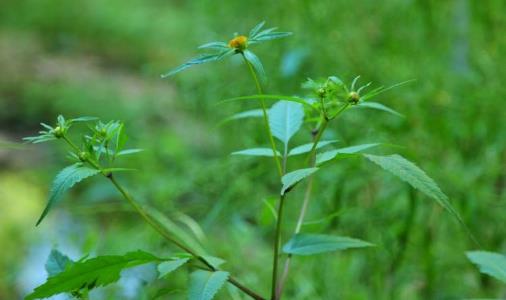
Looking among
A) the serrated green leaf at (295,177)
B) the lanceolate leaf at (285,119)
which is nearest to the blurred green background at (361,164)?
the lanceolate leaf at (285,119)

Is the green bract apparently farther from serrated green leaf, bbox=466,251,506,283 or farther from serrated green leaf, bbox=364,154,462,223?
serrated green leaf, bbox=466,251,506,283

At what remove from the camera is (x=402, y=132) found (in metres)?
1.05

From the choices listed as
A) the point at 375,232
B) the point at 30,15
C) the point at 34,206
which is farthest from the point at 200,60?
the point at 30,15

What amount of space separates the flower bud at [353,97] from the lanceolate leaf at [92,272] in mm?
154

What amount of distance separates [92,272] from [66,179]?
2.5 inches

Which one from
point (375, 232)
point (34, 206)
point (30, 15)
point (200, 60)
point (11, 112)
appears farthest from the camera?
point (30, 15)

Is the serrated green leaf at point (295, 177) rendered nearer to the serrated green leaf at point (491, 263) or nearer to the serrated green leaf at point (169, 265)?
the serrated green leaf at point (169, 265)

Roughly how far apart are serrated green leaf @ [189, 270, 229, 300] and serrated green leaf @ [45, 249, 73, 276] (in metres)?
0.12

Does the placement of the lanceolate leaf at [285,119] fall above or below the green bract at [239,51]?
below

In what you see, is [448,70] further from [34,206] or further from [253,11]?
[34,206]

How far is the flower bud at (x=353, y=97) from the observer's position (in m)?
0.40

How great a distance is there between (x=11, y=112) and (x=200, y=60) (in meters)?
3.51

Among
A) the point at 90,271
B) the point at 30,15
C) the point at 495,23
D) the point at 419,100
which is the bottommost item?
the point at 90,271

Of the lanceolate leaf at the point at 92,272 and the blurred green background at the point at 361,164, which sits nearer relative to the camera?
the lanceolate leaf at the point at 92,272
